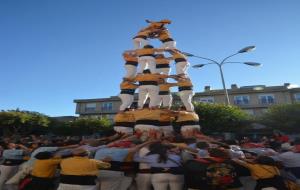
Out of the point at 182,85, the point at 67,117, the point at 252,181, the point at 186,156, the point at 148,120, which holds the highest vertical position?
the point at 67,117

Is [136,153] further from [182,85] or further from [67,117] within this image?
[67,117]

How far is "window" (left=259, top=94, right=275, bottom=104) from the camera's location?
185 ft

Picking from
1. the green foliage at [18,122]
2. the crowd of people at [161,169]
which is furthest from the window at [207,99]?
the crowd of people at [161,169]

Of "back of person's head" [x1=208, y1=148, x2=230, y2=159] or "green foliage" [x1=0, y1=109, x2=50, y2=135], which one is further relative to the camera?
"green foliage" [x1=0, y1=109, x2=50, y2=135]

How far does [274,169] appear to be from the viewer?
628 cm

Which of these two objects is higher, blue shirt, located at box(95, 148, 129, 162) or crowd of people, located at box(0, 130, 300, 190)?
Answer: blue shirt, located at box(95, 148, 129, 162)

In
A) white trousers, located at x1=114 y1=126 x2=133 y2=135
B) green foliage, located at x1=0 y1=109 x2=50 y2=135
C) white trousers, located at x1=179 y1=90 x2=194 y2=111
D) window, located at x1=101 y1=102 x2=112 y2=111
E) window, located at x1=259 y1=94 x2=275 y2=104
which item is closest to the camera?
white trousers, located at x1=114 y1=126 x2=133 y2=135

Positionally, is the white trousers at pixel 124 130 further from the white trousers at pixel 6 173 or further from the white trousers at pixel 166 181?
the white trousers at pixel 166 181

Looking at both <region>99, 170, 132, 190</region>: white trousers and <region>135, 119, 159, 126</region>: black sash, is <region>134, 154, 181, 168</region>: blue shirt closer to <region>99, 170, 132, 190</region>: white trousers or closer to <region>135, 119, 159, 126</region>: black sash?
<region>99, 170, 132, 190</region>: white trousers

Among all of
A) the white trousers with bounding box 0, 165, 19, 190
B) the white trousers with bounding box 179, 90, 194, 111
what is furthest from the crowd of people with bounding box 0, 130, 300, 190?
the white trousers with bounding box 179, 90, 194, 111

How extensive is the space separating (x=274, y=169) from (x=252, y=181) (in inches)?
48.1

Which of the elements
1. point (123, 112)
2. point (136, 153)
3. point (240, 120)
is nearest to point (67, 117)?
point (240, 120)

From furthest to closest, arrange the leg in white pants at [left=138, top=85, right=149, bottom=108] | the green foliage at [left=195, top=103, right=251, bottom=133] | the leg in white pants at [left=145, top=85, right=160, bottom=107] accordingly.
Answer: the green foliage at [left=195, top=103, right=251, bottom=133] < the leg in white pants at [left=138, top=85, right=149, bottom=108] < the leg in white pants at [left=145, top=85, right=160, bottom=107]

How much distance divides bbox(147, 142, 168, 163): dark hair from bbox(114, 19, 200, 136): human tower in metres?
3.15
